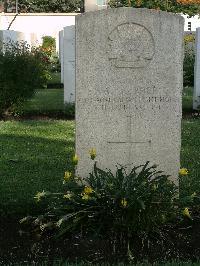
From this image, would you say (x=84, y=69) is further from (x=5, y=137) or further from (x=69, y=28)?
(x=69, y=28)

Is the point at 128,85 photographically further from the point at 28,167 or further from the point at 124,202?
the point at 28,167

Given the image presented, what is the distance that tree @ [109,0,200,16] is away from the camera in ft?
94.0

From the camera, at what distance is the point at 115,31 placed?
5.10 metres

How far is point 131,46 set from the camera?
16.9ft

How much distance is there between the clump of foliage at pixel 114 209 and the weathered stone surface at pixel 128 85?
11.1 inches

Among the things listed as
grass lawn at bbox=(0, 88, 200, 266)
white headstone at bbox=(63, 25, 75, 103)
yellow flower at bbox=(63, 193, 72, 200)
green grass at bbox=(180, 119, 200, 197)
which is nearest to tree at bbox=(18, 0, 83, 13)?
white headstone at bbox=(63, 25, 75, 103)

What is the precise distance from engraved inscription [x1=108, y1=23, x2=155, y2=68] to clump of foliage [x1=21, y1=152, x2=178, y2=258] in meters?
0.77

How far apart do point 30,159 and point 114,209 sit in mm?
3051

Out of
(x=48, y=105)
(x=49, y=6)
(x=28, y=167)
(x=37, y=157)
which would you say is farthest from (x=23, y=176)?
(x=49, y=6)

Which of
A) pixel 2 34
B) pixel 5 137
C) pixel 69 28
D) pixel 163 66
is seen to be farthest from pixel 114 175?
pixel 2 34

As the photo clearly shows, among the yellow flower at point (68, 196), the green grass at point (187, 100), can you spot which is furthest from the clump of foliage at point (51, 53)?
the yellow flower at point (68, 196)

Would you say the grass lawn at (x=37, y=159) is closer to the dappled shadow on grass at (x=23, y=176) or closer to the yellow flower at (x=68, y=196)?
the dappled shadow on grass at (x=23, y=176)

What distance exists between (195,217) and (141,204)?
838mm

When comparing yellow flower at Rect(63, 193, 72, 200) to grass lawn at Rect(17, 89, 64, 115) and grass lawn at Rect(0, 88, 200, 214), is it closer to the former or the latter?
grass lawn at Rect(0, 88, 200, 214)
